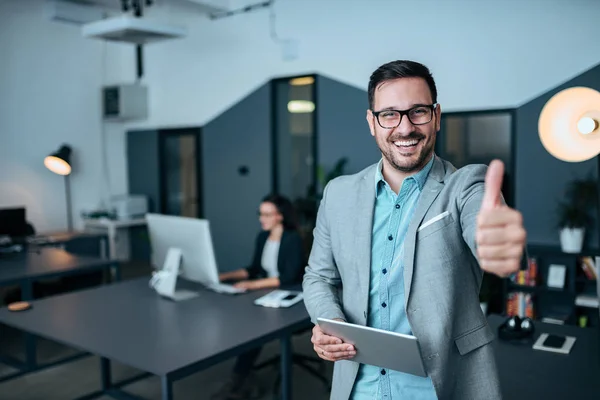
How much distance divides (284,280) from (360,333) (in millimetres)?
2102

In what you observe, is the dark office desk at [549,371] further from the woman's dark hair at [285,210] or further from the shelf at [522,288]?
the shelf at [522,288]

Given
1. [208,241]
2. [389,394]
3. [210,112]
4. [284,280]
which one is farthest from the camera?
[210,112]

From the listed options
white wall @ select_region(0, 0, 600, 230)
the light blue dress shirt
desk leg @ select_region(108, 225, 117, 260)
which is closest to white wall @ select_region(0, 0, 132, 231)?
white wall @ select_region(0, 0, 600, 230)

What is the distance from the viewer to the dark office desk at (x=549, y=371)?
5.99ft

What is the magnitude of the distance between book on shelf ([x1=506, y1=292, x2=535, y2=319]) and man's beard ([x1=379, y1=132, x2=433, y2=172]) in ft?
11.9

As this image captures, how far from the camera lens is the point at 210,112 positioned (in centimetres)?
707

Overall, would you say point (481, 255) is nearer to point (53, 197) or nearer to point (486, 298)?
point (486, 298)

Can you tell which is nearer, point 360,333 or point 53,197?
point 360,333

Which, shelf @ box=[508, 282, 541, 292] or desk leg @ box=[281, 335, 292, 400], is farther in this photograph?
shelf @ box=[508, 282, 541, 292]

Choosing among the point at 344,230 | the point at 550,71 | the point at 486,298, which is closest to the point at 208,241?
the point at 344,230

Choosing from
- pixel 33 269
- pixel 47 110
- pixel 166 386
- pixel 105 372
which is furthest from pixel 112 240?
pixel 166 386

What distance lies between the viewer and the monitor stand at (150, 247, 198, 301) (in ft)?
10.2

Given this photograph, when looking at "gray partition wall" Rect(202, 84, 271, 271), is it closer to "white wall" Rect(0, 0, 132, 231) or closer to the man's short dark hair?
"white wall" Rect(0, 0, 132, 231)

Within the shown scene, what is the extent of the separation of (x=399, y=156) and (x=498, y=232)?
1.66 ft
